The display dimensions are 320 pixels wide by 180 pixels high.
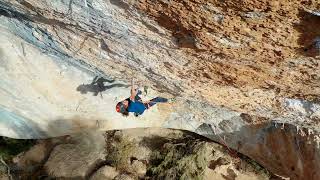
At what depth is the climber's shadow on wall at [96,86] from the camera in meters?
5.30

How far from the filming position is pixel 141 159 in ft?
22.2

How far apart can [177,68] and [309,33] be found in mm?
1604

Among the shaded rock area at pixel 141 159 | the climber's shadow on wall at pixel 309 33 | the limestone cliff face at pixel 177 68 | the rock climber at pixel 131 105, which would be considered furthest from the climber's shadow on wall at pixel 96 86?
the climber's shadow on wall at pixel 309 33

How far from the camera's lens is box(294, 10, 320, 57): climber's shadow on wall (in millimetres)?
2530

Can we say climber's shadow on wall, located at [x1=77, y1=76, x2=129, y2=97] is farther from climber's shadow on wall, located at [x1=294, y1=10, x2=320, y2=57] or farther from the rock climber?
climber's shadow on wall, located at [x1=294, y1=10, x2=320, y2=57]

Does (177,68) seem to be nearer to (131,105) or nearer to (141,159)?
(131,105)

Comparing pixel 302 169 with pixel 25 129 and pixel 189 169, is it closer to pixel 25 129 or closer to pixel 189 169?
pixel 189 169

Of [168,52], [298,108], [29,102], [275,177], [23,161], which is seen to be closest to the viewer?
[168,52]

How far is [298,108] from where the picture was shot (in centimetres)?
407

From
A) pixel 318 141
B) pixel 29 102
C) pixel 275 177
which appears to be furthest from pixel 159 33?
pixel 275 177

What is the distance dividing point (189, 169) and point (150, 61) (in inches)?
114

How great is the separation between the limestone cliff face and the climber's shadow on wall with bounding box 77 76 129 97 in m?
0.02

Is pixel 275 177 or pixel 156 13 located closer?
pixel 156 13

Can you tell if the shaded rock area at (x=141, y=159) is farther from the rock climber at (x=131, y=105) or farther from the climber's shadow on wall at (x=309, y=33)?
the climber's shadow on wall at (x=309, y=33)
